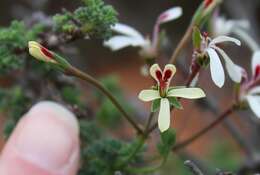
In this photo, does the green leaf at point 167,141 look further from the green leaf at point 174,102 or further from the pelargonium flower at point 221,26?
the pelargonium flower at point 221,26

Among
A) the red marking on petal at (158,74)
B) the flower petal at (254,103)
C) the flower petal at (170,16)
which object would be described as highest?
the flower petal at (170,16)

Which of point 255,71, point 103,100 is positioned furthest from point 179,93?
point 103,100

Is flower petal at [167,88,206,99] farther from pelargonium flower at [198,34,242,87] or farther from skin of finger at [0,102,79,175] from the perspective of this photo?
skin of finger at [0,102,79,175]

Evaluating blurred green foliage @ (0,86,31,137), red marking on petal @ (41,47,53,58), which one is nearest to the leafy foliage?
red marking on petal @ (41,47,53,58)

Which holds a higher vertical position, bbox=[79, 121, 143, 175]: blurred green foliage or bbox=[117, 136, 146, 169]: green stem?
bbox=[79, 121, 143, 175]: blurred green foliage

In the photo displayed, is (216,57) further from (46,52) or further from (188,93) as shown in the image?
(46,52)

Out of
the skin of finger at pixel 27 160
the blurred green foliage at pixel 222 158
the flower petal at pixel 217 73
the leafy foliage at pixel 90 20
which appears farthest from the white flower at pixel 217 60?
the blurred green foliage at pixel 222 158

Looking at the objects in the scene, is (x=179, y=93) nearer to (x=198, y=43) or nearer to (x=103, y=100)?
(x=198, y=43)

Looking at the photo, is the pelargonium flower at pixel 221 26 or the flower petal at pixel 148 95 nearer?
the flower petal at pixel 148 95
